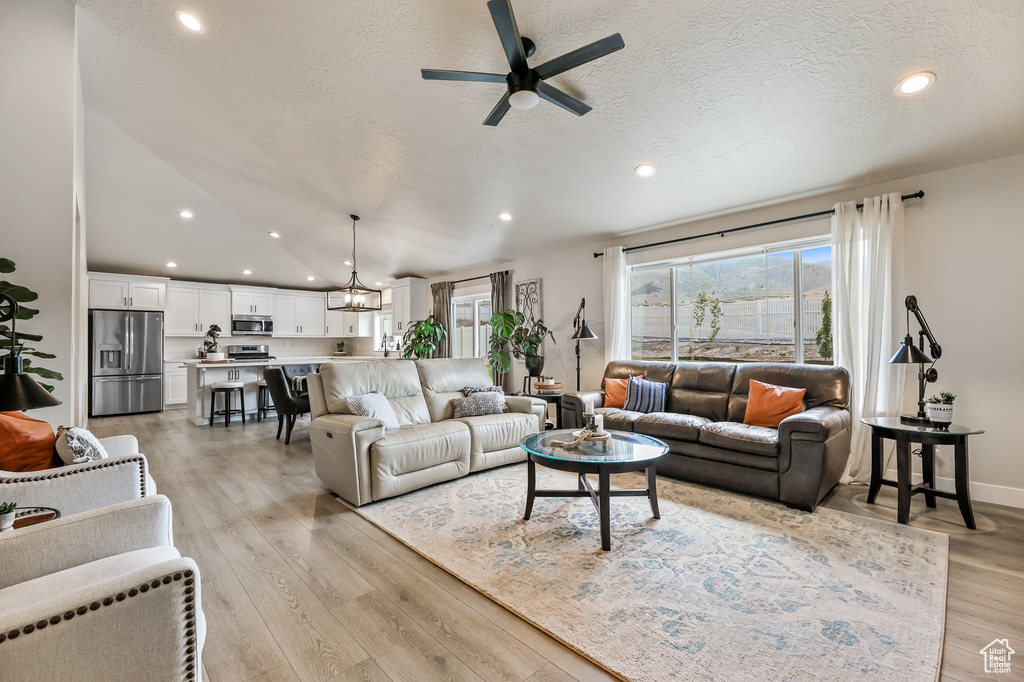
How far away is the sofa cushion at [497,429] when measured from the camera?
3.72 meters

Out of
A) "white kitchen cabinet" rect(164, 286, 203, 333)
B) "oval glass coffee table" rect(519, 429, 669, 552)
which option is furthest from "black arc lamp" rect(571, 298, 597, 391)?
"white kitchen cabinet" rect(164, 286, 203, 333)

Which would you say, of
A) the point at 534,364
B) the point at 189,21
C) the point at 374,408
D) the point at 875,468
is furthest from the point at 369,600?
the point at 534,364

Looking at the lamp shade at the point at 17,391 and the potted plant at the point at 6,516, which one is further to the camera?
the lamp shade at the point at 17,391

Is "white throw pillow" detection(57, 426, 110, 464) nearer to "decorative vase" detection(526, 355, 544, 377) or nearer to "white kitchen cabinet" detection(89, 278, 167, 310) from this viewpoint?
"decorative vase" detection(526, 355, 544, 377)

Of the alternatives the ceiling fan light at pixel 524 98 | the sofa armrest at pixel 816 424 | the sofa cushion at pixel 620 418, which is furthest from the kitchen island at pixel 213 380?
the sofa armrest at pixel 816 424

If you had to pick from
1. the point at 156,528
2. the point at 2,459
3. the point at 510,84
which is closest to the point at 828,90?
the point at 510,84

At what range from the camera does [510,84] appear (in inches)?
90.3

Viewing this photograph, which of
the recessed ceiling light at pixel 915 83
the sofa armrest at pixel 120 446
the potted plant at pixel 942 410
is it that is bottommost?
the sofa armrest at pixel 120 446

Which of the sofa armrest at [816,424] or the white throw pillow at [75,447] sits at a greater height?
the white throw pillow at [75,447]

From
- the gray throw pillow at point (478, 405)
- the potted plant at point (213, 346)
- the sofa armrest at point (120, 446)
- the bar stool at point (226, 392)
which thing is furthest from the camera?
the potted plant at point (213, 346)

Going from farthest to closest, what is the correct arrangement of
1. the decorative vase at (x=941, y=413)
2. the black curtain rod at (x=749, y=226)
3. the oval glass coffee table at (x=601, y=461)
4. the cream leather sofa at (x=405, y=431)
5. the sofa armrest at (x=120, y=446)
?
the black curtain rod at (x=749, y=226) < the cream leather sofa at (x=405, y=431) < the decorative vase at (x=941, y=413) < the oval glass coffee table at (x=601, y=461) < the sofa armrest at (x=120, y=446)

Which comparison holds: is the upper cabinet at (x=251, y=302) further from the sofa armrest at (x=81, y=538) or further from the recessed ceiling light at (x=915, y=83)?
the recessed ceiling light at (x=915, y=83)

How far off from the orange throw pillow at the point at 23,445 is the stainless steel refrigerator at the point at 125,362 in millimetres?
6829

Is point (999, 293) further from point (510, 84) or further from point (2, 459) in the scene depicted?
point (2, 459)
